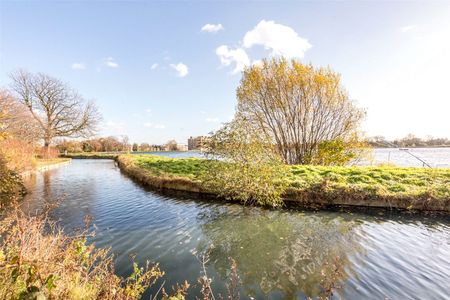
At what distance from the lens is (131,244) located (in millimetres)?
6938

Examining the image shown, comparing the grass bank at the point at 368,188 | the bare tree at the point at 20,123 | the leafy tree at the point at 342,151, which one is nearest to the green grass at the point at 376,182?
the grass bank at the point at 368,188

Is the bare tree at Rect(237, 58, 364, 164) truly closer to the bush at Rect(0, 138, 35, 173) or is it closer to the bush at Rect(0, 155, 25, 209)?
the bush at Rect(0, 155, 25, 209)

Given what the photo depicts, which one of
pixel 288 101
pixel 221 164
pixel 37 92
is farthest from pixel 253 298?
pixel 37 92

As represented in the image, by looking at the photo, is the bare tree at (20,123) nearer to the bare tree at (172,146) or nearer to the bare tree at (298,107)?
the bare tree at (298,107)

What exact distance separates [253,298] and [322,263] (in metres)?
2.30

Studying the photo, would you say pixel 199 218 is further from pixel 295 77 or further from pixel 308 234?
pixel 295 77

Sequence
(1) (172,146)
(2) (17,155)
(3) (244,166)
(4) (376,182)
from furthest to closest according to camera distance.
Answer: (1) (172,146), (2) (17,155), (4) (376,182), (3) (244,166)

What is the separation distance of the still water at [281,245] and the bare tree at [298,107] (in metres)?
10.9

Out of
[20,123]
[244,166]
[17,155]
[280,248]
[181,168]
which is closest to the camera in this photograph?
[280,248]

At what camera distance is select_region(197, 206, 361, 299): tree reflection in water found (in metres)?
5.11

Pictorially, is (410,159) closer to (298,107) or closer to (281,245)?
(298,107)

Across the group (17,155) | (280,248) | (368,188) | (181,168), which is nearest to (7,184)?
(17,155)

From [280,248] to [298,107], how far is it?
15666 millimetres

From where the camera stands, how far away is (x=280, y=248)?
6812mm
